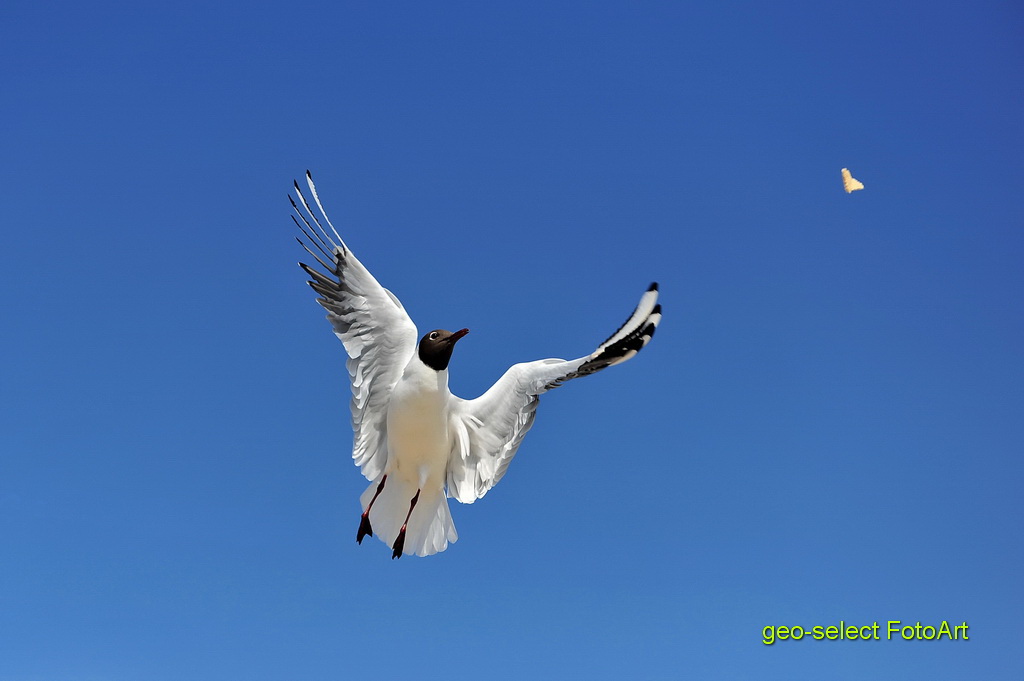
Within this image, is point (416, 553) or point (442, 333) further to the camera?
point (416, 553)

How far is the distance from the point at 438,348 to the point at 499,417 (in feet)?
2.46

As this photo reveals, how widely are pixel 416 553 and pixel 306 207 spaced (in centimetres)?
287

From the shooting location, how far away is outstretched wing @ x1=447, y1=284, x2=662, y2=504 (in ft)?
19.2

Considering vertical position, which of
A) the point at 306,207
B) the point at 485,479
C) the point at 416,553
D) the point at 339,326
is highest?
the point at 306,207

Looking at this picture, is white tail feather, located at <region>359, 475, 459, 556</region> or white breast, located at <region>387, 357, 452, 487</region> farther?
white tail feather, located at <region>359, 475, 459, 556</region>

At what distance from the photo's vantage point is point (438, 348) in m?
6.38

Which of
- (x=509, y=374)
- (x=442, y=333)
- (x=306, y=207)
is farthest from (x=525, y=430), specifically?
(x=306, y=207)

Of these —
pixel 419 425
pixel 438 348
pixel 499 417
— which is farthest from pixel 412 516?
pixel 438 348

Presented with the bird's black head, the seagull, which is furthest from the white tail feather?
the bird's black head

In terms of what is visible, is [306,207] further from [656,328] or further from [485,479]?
[656,328]

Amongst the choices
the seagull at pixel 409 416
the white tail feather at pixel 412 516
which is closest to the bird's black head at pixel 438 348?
the seagull at pixel 409 416

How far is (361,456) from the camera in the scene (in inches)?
279

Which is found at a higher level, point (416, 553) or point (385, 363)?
point (385, 363)

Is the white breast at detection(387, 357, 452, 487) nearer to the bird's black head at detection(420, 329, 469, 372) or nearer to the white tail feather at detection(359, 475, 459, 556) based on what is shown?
the bird's black head at detection(420, 329, 469, 372)
